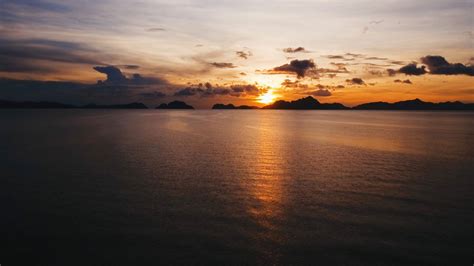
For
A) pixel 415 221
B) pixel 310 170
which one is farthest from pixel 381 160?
pixel 415 221

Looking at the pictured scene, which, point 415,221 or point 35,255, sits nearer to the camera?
point 35,255

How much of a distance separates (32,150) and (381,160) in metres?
39.8

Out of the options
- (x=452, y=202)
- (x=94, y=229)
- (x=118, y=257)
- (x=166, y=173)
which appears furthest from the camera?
(x=166, y=173)

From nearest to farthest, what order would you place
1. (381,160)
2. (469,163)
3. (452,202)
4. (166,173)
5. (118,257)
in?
1. (118,257)
2. (452,202)
3. (166,173)
4. (469,163)
5. (381,160)

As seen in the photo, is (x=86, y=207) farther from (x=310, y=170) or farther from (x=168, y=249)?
(x=310, y=170)

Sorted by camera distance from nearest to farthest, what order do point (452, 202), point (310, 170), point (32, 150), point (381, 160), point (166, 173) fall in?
point (452, 202) → point (166, 173) → point (310, 170) → point (381, 160) → point (32, 150)

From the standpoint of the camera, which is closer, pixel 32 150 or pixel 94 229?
pixel 94 229

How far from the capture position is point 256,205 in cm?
2053

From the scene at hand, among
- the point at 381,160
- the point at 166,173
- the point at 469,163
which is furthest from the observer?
the point at 381,160

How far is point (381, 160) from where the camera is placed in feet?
124

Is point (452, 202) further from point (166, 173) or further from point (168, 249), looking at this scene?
point (166, 173)

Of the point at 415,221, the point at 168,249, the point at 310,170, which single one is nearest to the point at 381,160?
the point at 310,170

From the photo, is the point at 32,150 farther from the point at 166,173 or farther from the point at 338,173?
the point at 338,173

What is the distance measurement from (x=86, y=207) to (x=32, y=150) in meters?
28.3
